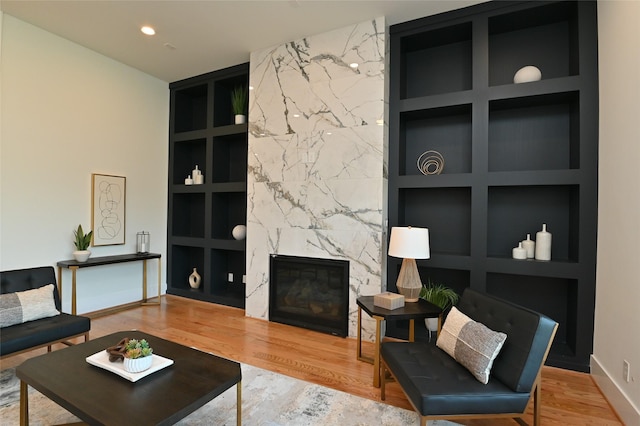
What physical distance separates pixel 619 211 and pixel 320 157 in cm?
267

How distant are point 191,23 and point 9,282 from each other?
10.1ft

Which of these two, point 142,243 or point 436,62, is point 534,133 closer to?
point 436,62

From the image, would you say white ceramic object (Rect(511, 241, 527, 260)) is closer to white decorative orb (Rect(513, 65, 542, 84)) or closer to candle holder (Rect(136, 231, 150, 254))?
white decorative orb (Rect(513, 65, 542, 84))

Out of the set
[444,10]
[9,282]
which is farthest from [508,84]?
[9,282]

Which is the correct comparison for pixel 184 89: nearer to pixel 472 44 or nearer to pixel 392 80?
pixel 392 80

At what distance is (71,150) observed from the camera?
4.08 m

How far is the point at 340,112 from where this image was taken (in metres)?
3.68

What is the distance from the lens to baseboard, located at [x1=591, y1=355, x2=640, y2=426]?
208 centimetres

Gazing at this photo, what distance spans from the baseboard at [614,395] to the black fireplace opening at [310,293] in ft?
7.12

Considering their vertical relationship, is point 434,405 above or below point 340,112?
below

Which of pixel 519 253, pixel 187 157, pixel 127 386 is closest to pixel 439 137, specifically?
pixel 519 253

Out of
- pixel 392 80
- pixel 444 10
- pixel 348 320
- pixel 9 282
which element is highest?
pixel 444 10

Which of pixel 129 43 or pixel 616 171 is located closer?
pixel 616 171

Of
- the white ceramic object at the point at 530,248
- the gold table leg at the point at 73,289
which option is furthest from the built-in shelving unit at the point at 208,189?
the white ceramic object at the point at 530,248
